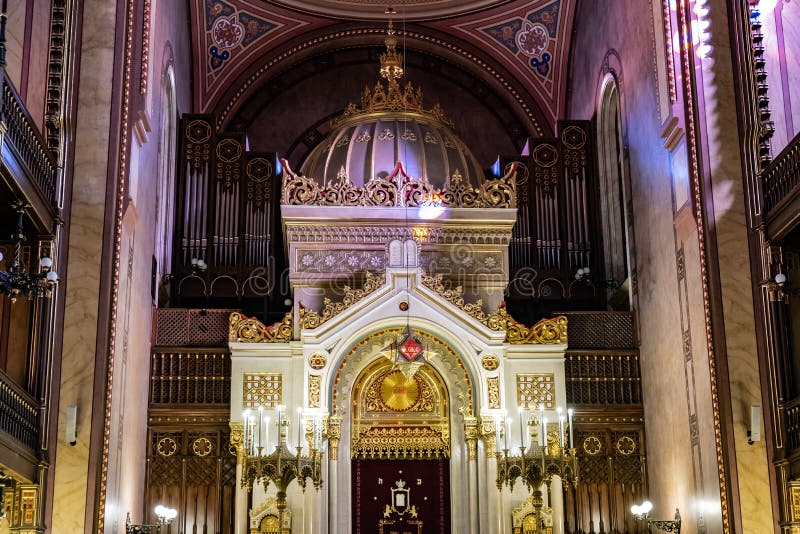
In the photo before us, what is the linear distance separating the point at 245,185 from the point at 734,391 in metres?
9.98

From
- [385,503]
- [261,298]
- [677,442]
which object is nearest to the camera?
[677,442]

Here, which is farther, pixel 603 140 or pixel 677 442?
pixel 603 140

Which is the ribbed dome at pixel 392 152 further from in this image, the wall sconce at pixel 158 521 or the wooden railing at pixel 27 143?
the wooden railing at pixel 27 143

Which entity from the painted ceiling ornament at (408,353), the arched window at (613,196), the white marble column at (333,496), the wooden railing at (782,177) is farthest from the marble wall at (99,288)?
the wooden railing at (782,177)

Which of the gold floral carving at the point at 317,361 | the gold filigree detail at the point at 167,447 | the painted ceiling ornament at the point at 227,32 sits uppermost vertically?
the painted ceiling ornament at the point at 227,32

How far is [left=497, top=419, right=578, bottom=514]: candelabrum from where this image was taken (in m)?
15.2

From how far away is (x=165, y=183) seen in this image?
66.3 ft

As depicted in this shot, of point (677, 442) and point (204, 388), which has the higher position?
point (204, 388)

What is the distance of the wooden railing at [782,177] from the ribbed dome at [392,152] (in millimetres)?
6000

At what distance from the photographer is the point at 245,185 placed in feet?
69.0

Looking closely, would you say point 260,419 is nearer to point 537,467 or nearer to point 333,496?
point 333,496

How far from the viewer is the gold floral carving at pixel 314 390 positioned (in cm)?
1748

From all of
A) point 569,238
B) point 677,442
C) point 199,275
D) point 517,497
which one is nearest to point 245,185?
point 199,275

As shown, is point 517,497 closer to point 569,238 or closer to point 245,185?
point 569,238
